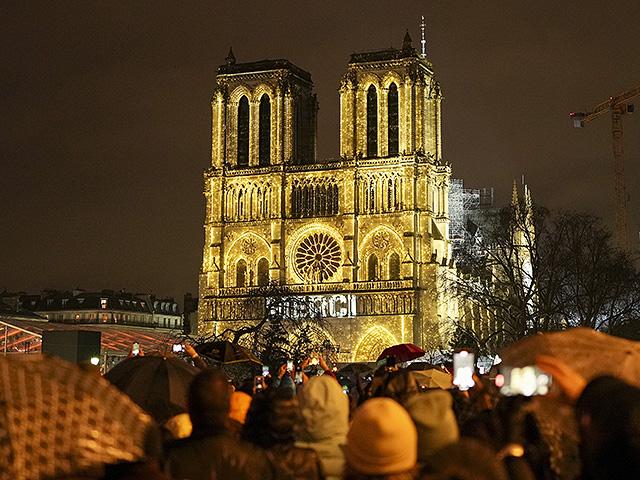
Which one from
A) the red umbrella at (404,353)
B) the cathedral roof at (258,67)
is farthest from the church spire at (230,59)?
the red umbrella at (404,353)

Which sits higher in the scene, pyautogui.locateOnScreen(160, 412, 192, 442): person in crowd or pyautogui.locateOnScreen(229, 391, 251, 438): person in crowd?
pyautogui.locateOnScreen(229, 391, 251, 438): person in crowd

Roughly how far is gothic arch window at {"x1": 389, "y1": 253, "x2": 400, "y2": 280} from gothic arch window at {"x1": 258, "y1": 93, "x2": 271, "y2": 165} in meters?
9.97

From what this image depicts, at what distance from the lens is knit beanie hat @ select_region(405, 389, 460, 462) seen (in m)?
6.00

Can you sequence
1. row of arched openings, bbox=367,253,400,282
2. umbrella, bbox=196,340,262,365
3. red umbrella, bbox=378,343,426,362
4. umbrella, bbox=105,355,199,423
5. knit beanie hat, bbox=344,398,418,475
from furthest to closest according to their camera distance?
row of arched openings, bbox=367,253,400,282
red umbrella, bbox=378,343,426,362
umbrella, bbox=196,340,262,365
umbrella, bbox=105,355,199,423
knit beanie hat, bbox=344,398,418,475

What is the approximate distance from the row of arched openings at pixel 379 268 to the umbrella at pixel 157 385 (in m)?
62.4

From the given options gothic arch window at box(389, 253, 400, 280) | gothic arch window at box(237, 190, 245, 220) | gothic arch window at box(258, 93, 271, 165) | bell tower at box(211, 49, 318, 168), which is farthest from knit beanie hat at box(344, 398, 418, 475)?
gothic arch window at box(258, 93, 271, 165)

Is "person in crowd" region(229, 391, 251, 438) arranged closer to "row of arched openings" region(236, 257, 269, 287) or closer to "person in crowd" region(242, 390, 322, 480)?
"person in crowd" region(242, 390, 322, 480)

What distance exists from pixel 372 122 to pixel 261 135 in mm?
7180

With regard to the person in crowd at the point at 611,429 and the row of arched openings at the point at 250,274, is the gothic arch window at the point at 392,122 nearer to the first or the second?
the row of arched openings at the point at 250,274

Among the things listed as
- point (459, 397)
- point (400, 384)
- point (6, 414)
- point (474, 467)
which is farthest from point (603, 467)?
point (459, 397)

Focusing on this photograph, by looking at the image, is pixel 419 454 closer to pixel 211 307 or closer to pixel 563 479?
pixel 563 479

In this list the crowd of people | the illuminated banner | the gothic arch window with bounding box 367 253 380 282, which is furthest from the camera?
the gothic arch window with bounding box 367 253 380 282

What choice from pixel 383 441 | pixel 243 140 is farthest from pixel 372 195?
pixel 383 441

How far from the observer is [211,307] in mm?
78125
